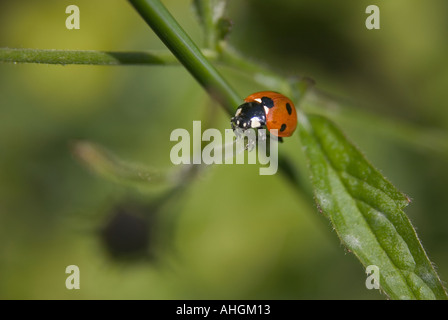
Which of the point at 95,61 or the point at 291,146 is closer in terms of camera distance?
the point at 95,61

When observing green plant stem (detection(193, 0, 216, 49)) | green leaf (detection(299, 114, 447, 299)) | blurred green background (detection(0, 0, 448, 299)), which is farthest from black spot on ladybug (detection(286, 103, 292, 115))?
blurred green background (detection(0, 0, 448, 299))

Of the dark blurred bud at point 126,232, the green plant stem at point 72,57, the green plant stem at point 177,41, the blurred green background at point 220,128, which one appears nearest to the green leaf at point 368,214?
the green plant stem at point 177,41

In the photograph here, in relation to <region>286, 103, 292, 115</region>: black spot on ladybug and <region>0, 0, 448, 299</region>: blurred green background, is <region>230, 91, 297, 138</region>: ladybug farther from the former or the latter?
<region>0, 0, 448, 299</region>: blurred green background

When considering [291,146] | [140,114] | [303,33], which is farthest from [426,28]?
[140,114]

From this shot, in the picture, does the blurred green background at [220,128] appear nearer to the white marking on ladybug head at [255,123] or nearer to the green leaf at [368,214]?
the white marking on ladybug head at [255,123]
